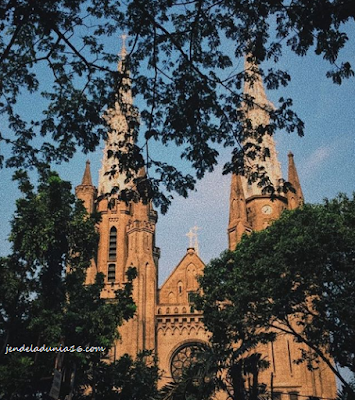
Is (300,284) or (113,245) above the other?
(113,245)

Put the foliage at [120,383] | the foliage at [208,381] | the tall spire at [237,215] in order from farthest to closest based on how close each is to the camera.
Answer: the tall spire at [237,215] → the foliage at [120,383] → the foliage at [208,381]

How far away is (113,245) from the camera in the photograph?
36.8 m

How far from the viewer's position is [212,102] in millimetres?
9617

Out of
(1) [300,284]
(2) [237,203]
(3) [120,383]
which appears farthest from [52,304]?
(2) [237,203]

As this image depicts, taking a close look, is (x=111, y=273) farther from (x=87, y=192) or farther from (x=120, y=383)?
(x=120, y=383)

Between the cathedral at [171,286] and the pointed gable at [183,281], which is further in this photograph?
the pointed gable at [183,281]

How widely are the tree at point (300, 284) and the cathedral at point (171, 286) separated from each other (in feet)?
24.2

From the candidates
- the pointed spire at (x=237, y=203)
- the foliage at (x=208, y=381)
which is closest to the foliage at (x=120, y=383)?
the foliage at (x=208, y=381)

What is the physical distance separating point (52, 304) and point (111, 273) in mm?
19009

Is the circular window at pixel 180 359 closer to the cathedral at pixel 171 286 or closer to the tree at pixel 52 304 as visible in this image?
the cathedral at pixel 171 286

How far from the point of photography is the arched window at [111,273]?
115ft

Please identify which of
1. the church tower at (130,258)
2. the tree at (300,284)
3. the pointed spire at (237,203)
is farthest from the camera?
the pointed spire at (237,203)

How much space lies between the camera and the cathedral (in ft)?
101

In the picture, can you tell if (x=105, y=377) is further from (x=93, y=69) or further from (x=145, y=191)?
(x=93, y=69)
